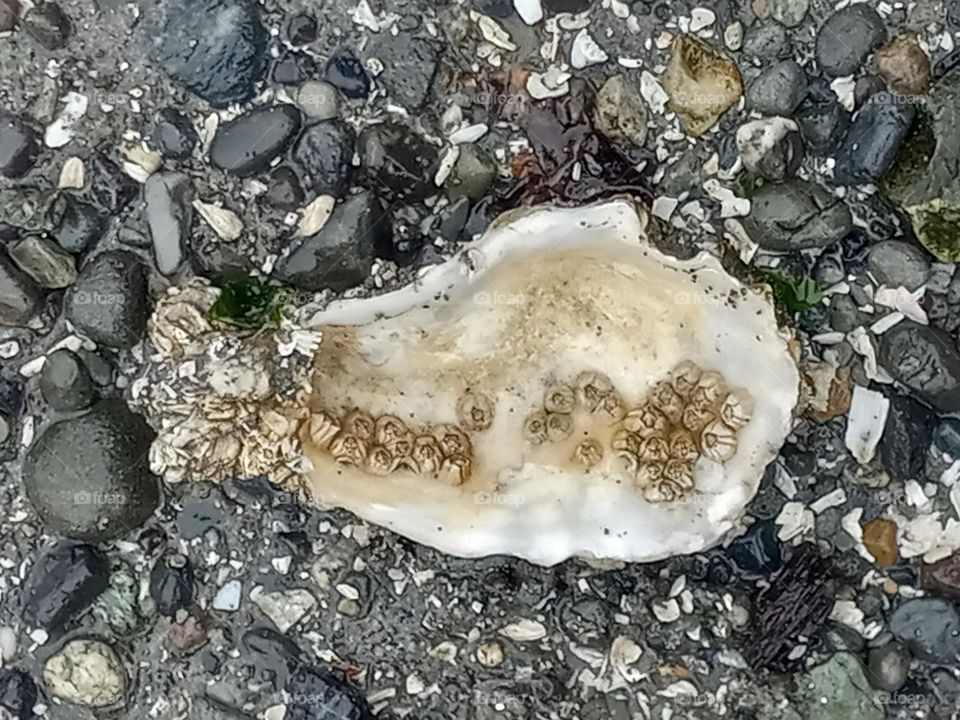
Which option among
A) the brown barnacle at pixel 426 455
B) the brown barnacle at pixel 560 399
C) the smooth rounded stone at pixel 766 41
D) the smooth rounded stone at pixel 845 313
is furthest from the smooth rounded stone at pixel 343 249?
the smooth rounded stone at pixel 845 313

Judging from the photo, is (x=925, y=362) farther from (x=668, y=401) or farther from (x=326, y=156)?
(x=326, y=156)

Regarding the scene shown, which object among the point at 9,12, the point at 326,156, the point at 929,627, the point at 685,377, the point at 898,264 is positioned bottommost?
the point at 929,627

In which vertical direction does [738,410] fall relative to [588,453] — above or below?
above

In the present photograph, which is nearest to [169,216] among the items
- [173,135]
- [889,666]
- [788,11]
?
[173,135]

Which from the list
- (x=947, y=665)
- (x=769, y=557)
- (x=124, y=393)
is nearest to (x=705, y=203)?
(x=769, y=557)

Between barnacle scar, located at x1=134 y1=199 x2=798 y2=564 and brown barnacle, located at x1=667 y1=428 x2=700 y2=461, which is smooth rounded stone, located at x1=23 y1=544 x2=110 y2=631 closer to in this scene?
barnacle scar, located at x1=134 y1=199 x2=798 y2=564

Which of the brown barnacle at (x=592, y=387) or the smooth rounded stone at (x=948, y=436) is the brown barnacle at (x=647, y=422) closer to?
the brown barnacle at (x=592, y=387)
